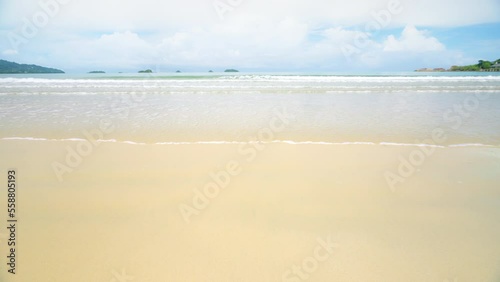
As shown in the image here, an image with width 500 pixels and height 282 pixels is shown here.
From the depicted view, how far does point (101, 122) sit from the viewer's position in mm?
7484

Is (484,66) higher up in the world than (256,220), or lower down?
higher up

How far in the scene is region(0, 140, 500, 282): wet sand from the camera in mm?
2225

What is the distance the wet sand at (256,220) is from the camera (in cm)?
222

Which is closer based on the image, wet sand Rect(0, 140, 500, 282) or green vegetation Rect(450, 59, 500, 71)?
wet sand Rect(0, 140, 500, 282)

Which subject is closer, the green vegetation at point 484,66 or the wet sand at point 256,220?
the wet sand at point 256,220

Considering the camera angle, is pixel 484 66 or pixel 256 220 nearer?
pixel 256 220

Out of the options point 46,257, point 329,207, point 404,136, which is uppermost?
point 404,136

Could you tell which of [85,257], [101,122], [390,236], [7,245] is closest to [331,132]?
[390,236]

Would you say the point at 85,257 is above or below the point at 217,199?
below

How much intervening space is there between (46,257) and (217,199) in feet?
5.79

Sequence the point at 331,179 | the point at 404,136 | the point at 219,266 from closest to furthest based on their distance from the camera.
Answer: the point at 219,266
the point at 331,179
the point at 404,136

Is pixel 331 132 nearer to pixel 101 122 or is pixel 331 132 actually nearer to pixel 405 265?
pixel 405 265

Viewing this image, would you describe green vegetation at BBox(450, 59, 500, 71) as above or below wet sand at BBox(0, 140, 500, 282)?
above

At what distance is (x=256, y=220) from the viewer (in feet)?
9.37
